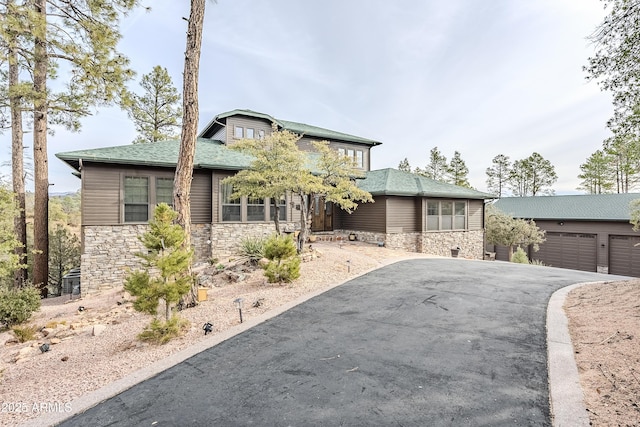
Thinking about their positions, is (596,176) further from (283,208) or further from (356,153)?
(283,208)

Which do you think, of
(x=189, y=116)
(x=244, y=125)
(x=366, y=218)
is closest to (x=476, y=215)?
(x=366, y=218)

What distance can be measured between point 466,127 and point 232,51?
14477 millimetres

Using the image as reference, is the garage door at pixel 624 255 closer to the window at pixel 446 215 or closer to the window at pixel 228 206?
the window at pixel 446 215

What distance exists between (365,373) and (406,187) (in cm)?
1322

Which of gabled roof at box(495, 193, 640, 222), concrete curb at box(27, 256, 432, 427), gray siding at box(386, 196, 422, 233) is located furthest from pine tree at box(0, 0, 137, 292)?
gabled roof at box(495, 193, 640, 222)

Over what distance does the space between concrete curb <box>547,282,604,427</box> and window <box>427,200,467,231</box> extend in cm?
1110

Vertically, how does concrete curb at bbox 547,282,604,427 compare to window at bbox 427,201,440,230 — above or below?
below

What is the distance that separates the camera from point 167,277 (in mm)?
4809

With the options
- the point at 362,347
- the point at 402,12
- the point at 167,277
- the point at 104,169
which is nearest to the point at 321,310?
the point at 362,347

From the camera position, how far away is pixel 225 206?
41.2ft

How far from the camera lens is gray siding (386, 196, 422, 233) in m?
14.7

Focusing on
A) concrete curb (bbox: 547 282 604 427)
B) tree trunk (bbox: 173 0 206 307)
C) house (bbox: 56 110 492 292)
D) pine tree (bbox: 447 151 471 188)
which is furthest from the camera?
pine tree (bbox: 447 151 471 188)

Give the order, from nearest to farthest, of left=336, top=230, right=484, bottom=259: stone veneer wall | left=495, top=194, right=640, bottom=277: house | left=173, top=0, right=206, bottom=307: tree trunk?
1. left=173, top=0, right=206, bottom=307: tree trunk
2. left=336, top=230, right=484, bottom=259: stone veneer wall
3. left=495, top=194, right=640, bottom=277: house

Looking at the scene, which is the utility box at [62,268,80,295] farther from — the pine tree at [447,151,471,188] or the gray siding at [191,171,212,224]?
the pine tree at [447,151,471,188]
